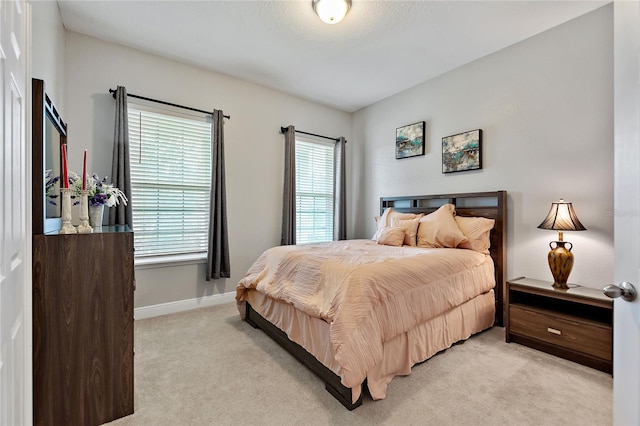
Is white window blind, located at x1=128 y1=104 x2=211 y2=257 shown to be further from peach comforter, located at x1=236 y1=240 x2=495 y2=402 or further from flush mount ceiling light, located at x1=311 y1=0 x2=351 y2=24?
flush mount ceiling light, located at x1=311 y1=0 x2=351 y2=24

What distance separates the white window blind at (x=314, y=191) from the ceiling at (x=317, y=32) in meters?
1.16

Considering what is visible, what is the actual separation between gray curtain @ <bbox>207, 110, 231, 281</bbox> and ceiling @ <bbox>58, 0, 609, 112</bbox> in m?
0.81

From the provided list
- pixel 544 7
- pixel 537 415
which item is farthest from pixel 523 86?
pixel 537 415

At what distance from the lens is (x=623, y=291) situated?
2.52 ft

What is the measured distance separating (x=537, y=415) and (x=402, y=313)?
87cm

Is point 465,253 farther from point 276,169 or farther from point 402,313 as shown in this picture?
point 276,169

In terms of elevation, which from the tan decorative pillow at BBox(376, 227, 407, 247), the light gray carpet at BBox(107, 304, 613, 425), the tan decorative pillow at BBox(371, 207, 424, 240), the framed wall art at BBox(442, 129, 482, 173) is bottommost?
the light gray carpet at BBox(107, 304, 613, 425)

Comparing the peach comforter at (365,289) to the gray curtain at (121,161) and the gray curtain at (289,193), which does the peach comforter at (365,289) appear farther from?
the gray curtain at (121,161)

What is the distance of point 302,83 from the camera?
12.6 ft

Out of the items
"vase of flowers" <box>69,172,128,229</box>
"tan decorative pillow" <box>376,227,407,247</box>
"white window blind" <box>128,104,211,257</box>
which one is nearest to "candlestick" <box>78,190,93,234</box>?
"vase of flowers" <box>69,172,128,229</box>

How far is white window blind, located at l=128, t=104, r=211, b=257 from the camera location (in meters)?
3.13

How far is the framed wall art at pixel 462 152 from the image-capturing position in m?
3.23

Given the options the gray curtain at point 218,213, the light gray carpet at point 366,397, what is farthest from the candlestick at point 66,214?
the gray curtain at point 218,213

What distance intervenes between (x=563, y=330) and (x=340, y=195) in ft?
10.2
